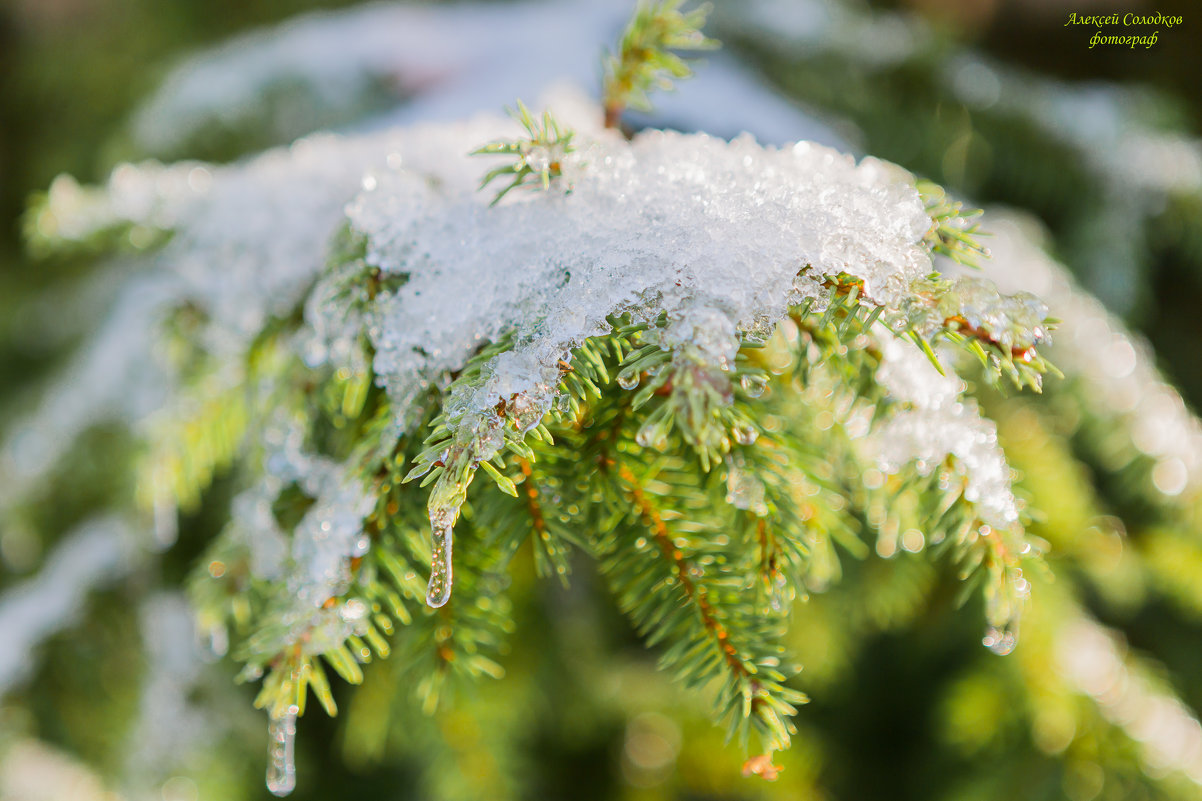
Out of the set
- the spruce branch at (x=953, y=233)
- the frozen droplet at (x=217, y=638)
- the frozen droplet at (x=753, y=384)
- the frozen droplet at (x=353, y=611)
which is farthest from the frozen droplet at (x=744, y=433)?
the frozen droplet at (x=217, y=638)

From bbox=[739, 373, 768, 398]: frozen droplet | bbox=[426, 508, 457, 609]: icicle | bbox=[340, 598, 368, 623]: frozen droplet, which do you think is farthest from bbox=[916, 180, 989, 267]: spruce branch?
bbox=[340, 598, 368, 623]: frozen droplet

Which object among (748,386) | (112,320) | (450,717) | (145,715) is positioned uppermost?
(748,386)

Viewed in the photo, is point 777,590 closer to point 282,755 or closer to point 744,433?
point 744,433

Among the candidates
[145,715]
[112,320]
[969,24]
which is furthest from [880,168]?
[969,24]

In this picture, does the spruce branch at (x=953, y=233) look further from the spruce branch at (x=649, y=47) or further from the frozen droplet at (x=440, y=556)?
the frozen droplet at (x=440, y=556)

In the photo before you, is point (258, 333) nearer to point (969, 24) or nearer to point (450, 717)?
point (450, 717)

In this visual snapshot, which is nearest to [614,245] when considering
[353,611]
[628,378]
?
[628,378]
